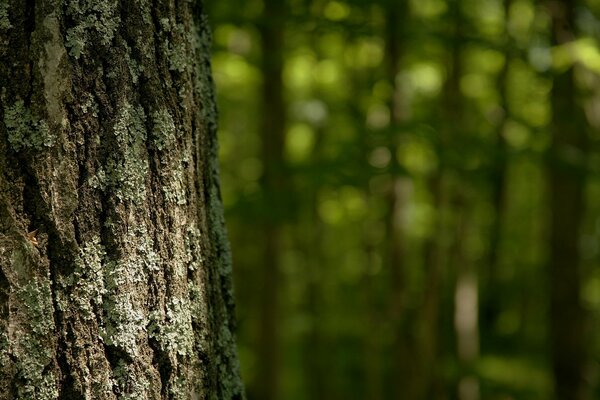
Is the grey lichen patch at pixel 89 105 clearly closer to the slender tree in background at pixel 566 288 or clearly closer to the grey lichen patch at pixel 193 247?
the grey lichen patch at pixel 193 247

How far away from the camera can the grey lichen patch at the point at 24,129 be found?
111 centimetres

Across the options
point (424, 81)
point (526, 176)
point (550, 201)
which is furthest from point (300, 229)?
point (526, 176)

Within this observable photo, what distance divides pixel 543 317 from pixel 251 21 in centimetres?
1278

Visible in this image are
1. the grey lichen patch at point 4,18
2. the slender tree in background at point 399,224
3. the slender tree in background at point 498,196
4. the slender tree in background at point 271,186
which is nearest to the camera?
the grey lichen patch at point 4,18

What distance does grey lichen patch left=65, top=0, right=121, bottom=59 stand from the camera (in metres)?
1.14

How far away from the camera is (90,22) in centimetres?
115

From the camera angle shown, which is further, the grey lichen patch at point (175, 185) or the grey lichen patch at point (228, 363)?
the grey lichen patch at point (228, 363)

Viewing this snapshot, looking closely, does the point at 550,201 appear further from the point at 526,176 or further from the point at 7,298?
the point at 7,298

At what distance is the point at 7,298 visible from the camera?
1114 mm

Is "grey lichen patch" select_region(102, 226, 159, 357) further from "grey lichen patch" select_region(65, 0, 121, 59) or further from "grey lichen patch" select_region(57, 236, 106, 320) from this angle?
"grey lichen patch" select_region(65, 0, 121, 59)

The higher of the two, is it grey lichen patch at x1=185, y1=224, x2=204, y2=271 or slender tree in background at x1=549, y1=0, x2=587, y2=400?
grey lichen patch at x1=185, y1=224, x2=204, y2=271

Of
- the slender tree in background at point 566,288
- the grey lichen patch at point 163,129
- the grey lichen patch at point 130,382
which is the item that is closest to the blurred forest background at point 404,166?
the slender tree in background at point 566,288

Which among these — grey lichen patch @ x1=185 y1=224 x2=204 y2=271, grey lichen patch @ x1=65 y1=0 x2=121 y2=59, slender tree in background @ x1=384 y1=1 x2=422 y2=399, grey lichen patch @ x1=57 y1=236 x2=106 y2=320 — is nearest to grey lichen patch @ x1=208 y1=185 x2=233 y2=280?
grey lichen patch @ x1=185 y1=224 x2=204 y2=271

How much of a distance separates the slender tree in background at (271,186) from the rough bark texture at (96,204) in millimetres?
3891
